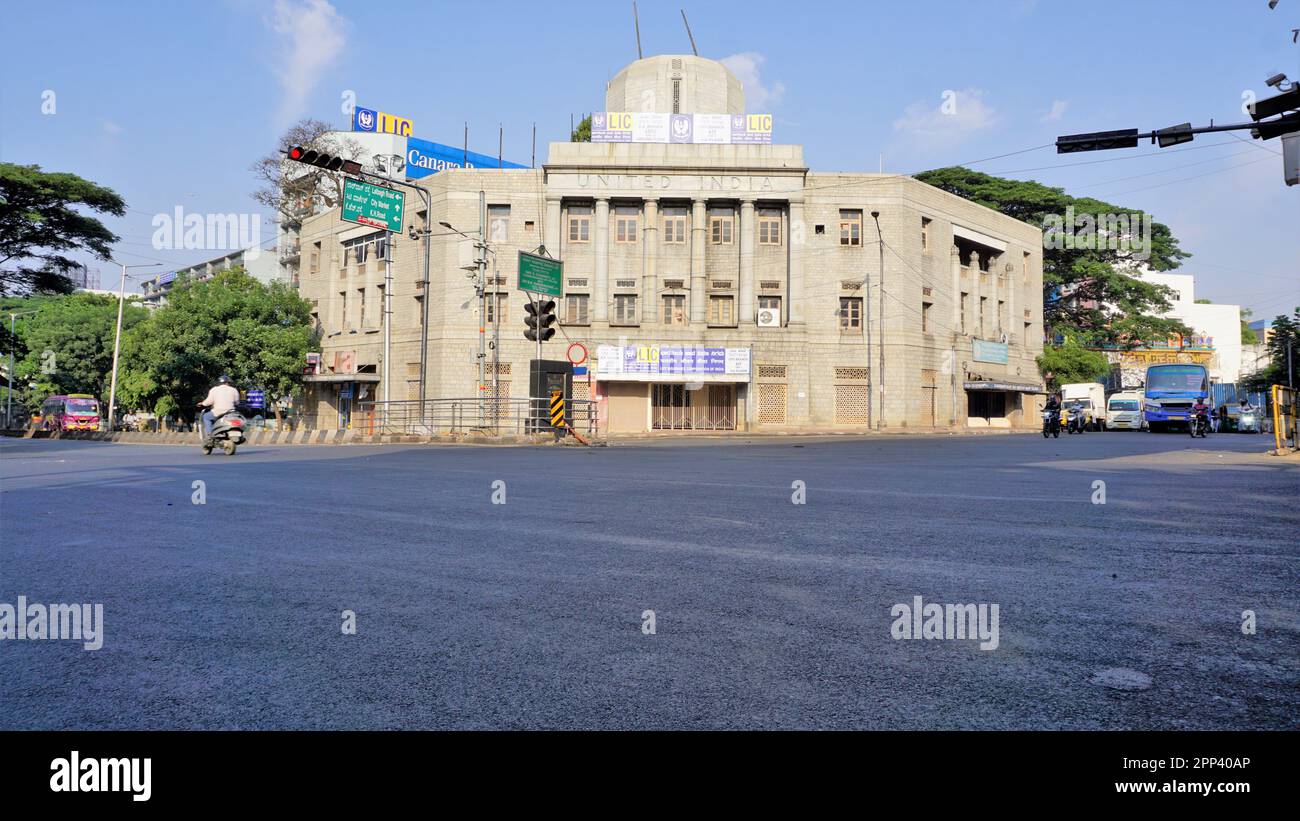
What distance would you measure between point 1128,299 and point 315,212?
181 feet

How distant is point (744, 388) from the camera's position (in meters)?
41.0

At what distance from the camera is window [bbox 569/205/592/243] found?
41938 mm

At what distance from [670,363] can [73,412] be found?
3842 centimetres

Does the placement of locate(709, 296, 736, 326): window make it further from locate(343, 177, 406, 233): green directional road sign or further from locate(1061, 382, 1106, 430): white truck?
locate(1061, 382, 1106, 430): white truck

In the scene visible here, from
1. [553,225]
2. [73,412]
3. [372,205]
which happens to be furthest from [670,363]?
[73,412]

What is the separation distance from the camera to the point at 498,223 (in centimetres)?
4159

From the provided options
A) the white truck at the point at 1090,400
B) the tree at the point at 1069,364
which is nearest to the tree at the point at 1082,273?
the tree at the point at 1069,364

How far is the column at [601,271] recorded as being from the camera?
4116 centimetres

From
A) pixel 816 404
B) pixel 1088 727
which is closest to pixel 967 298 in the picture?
pixel 816 404

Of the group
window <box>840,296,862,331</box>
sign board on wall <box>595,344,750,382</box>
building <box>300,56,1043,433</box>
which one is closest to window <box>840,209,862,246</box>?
building <box>300,56,1043,433</box>

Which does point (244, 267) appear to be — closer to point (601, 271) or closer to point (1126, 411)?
point (601, 271)

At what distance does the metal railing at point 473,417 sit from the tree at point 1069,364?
32.2m

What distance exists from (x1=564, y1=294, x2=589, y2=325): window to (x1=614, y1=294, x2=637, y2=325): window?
1536mm
